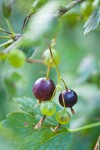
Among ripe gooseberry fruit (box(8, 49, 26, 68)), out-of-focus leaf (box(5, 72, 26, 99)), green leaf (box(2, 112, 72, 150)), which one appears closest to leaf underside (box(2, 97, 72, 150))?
green leaf (box(2, 112, 72, 150))

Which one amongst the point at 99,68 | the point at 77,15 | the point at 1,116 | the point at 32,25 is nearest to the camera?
the point at 32,25

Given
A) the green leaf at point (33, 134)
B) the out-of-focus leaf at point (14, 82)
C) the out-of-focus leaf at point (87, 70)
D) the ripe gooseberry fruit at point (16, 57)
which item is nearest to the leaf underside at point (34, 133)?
the green leaf at point (33, 134)

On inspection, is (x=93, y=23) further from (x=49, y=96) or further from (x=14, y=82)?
(x=14, y=82)

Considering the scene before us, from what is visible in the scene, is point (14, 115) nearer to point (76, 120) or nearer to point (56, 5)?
point (56, 5)

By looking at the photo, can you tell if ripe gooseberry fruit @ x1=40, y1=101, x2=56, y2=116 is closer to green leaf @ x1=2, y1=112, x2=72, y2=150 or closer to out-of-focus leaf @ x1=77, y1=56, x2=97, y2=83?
green leaf @ x1=2, y1=112, x2=72, y2=150

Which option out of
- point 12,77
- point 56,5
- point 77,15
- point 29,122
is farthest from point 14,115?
point 77,15
